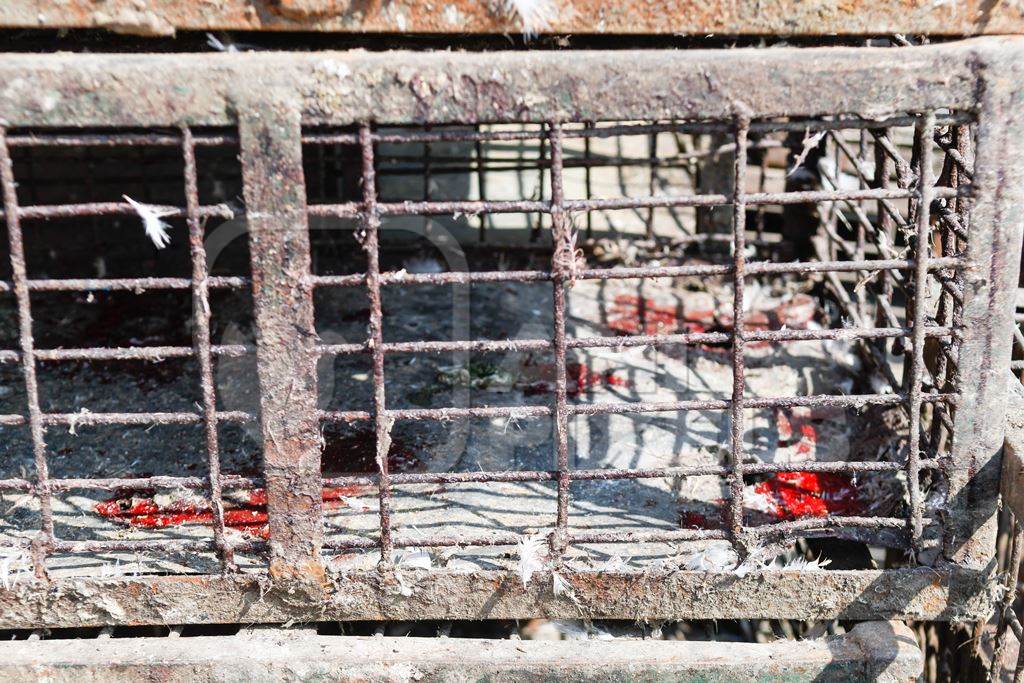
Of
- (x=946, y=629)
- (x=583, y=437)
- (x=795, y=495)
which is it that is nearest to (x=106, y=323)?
(x=583, y=437)

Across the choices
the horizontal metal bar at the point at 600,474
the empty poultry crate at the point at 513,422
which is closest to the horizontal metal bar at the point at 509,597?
the empty poultry crate at the point at 513,422

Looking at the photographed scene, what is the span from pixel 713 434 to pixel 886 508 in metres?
0.64

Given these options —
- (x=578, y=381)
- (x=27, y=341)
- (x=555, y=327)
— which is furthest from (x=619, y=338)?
(x=578, y=381)

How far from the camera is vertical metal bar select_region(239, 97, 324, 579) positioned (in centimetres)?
215

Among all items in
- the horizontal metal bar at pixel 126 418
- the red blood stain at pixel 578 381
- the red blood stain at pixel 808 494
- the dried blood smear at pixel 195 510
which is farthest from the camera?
the red blood stain at pixel 578 381


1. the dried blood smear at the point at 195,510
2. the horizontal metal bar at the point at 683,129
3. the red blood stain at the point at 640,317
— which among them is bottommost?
the dried blood smear at the point at 195,510

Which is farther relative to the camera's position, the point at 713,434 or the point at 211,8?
the point at 713,434

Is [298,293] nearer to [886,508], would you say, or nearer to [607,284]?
[886,508]

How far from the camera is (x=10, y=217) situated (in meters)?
2.17

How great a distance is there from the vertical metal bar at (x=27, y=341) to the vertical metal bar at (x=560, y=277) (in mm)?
1077

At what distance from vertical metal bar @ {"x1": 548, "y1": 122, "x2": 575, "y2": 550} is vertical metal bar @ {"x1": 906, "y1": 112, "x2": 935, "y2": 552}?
2.40 ft

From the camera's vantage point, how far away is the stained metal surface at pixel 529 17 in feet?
7.07

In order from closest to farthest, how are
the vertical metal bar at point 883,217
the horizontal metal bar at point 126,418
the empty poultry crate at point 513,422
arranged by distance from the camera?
the empty poultry crate at point 513,422
the horizontal metal bar at point 126,418
the vertical metal bar at point 883,217

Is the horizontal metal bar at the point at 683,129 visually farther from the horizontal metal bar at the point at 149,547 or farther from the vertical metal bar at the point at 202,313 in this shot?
the horizontal metal bar at the point at 149,547
